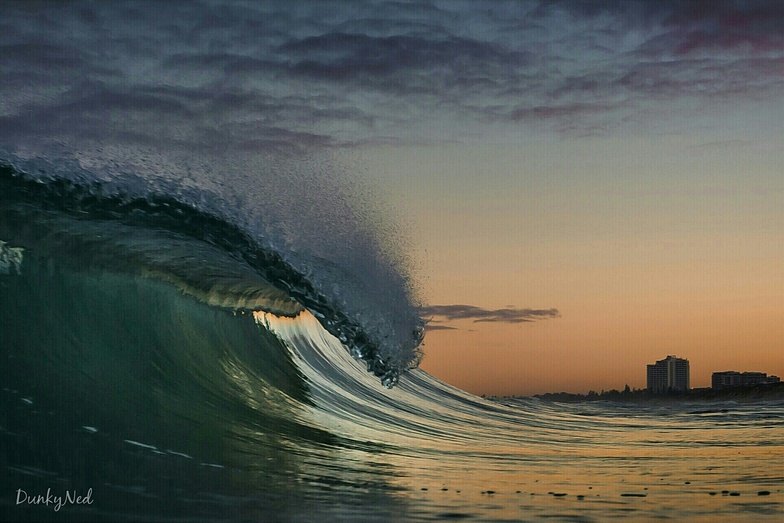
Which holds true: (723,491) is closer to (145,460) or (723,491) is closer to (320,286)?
(145,460)

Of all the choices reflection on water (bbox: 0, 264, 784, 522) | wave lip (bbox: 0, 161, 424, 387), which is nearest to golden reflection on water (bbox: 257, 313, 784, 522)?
reflection on water (bbox: 0, 264, 784, 522)

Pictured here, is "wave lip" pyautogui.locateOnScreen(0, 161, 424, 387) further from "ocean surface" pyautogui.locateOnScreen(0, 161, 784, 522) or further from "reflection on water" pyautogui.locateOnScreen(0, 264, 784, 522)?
"reflection on water" pyautogui.locateOnScreen(0, 264, 784, 522)

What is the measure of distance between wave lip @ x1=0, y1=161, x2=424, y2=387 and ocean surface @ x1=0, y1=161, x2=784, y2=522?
0.02 meters

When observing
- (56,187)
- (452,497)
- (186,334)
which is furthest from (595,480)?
(56,187)

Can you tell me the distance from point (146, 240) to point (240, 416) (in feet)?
7.46

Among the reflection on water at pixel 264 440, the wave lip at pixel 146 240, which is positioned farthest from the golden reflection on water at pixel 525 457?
the wave lip at pixel 146 240

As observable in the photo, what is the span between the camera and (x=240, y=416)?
662 centimetres

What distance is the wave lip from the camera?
24.6 ft

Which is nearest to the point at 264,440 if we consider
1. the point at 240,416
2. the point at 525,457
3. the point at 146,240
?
the point at 240,416

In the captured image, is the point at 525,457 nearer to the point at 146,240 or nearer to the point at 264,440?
the point at 264,440

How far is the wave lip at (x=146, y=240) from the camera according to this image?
295 inches

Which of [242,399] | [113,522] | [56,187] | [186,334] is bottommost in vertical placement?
[113,522]

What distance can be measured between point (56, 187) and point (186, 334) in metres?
1.82

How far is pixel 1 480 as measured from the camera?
13.2 ft
